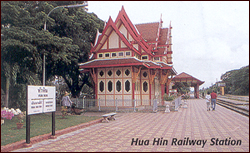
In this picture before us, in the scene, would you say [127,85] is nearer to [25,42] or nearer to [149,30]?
[25,42]

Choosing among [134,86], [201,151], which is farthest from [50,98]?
[134,86]

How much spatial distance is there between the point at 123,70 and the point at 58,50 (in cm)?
744

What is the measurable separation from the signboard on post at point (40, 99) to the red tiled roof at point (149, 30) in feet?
65.1

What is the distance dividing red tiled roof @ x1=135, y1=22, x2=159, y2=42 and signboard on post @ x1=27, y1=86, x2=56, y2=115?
1985cm

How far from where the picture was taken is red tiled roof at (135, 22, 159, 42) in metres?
26.6

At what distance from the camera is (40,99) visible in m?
7.37

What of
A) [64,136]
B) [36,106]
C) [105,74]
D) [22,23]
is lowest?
[64,136]

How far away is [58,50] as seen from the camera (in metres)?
14.8

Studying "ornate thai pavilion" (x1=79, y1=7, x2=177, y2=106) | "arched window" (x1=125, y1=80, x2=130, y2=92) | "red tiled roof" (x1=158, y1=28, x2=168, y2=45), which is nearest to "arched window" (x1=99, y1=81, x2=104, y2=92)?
"ornate thai pavilion" (x1=79, y1=7, x2=177, y2=106)

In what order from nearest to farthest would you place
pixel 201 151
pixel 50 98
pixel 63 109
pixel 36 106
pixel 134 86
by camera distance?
pixel 201 151
pixel 36 106
pixel 50 98
pixel 63 109
pixel 134 86

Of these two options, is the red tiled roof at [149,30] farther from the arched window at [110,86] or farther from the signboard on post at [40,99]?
the signboard on post at [40,99]

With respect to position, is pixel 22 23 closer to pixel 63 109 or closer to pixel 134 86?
pixel 63 109

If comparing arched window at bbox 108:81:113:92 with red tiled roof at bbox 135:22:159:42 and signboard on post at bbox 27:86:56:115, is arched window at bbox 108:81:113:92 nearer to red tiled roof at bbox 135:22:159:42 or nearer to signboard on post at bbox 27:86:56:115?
red tiled roof at bbox 135:22:159:42

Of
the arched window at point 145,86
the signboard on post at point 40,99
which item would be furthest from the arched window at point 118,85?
the signboard on post at point 40,99
